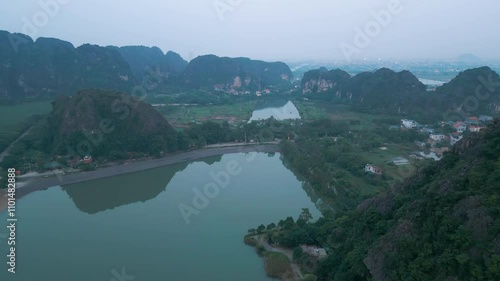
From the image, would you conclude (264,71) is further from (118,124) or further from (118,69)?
(118,124)

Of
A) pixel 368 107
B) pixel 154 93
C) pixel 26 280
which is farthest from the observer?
pixel 154 93

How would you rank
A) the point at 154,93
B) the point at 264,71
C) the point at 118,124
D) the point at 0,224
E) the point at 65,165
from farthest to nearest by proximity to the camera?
1. the point at 264,71
2. the point at 154,93
3. the point at 118,124
4. the point at 65,165
5. the point at 0,224

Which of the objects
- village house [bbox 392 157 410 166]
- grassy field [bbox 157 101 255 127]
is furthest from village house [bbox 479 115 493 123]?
grassy field [bbox 157 101 255 127]

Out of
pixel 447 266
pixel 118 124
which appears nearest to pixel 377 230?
pixel 447 266

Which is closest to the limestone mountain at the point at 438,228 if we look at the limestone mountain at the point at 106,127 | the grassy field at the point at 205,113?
the limestone mountain at the point at 106,127

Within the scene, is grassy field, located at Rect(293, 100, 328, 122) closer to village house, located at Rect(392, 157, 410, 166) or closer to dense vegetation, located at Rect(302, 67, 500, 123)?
dense vegetation, located at Rect(302, 67, 500, 123)

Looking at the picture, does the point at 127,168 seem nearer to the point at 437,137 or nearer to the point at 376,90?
the point at 437,137

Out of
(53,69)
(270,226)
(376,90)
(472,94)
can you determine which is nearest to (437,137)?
(472,94)

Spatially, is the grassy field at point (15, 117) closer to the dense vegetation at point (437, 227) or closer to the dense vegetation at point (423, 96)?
the dense vegetation at point (437, 227)
